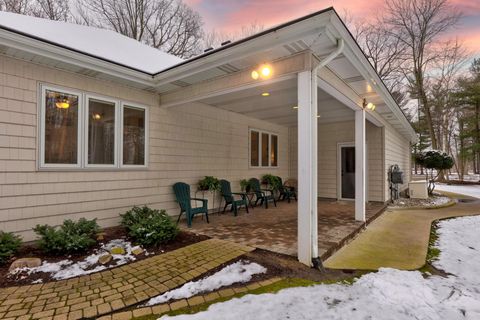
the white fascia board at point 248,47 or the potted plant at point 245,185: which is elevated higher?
the white fascia board at point 248,47

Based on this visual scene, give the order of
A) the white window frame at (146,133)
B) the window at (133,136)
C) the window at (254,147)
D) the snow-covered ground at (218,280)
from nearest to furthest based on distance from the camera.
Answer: the snow-covered ground at (218,280)
the white window frame at (146,133)
the window at (133,136)
the window at (254,147)

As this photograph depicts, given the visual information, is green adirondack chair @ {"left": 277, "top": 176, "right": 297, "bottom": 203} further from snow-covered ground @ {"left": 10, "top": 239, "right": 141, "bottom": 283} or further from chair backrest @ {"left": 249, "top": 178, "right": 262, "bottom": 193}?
snow-covered ground @ {"left": 10, "top": 239, "right": 141, "bottom": 283}

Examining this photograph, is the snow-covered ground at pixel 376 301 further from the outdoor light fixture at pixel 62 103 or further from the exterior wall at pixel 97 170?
the outdoor light fixture at pixel 62 103

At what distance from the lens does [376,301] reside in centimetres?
240

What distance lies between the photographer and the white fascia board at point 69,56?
318 cm

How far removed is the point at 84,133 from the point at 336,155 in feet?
24.6

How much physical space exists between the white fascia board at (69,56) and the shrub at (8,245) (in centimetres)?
239

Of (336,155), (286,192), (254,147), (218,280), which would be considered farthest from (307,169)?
(336,155)

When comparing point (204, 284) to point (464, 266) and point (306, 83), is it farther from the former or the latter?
point (464, 266)

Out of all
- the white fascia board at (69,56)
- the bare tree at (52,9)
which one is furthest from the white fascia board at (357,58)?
the bare tree at (52,9)

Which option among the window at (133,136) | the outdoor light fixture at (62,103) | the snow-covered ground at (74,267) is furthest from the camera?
the window at (133,136)

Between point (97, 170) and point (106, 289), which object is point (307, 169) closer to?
point (106, 289)

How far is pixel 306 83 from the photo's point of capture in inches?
128

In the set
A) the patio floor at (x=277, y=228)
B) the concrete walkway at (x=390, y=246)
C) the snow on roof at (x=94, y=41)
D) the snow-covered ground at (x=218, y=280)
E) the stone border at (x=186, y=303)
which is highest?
the snow on roof at (x=94, y=41)
